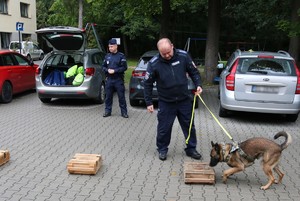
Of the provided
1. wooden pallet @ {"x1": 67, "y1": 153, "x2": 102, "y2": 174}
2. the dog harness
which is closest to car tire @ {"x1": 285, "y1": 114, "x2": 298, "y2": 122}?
the dog harness

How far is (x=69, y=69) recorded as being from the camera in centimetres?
1051

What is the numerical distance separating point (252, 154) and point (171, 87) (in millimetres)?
1577

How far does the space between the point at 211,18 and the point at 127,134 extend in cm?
833

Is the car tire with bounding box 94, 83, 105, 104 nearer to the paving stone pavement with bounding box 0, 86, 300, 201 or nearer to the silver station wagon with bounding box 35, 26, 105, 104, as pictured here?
the silver station wagon with bounding box 35, 26, 105, 104

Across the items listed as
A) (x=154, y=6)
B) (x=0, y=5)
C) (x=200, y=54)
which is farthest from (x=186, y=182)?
(x=0, y=5)

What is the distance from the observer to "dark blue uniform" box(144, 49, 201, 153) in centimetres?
557

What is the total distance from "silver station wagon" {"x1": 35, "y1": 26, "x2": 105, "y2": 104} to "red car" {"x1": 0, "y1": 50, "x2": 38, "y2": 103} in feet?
3.48

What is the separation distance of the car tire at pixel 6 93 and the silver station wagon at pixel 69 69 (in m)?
1.00

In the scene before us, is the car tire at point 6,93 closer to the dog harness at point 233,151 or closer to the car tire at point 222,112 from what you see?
the car tire at point 222,112

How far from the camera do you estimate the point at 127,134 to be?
24.9ft

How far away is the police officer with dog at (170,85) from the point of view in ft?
18.2

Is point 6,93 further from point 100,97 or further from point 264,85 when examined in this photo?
point 264,85

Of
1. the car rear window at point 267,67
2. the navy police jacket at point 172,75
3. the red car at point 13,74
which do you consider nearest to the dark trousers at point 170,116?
the navy police jacket at point 172,75

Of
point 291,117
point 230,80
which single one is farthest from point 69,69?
point 291,117
